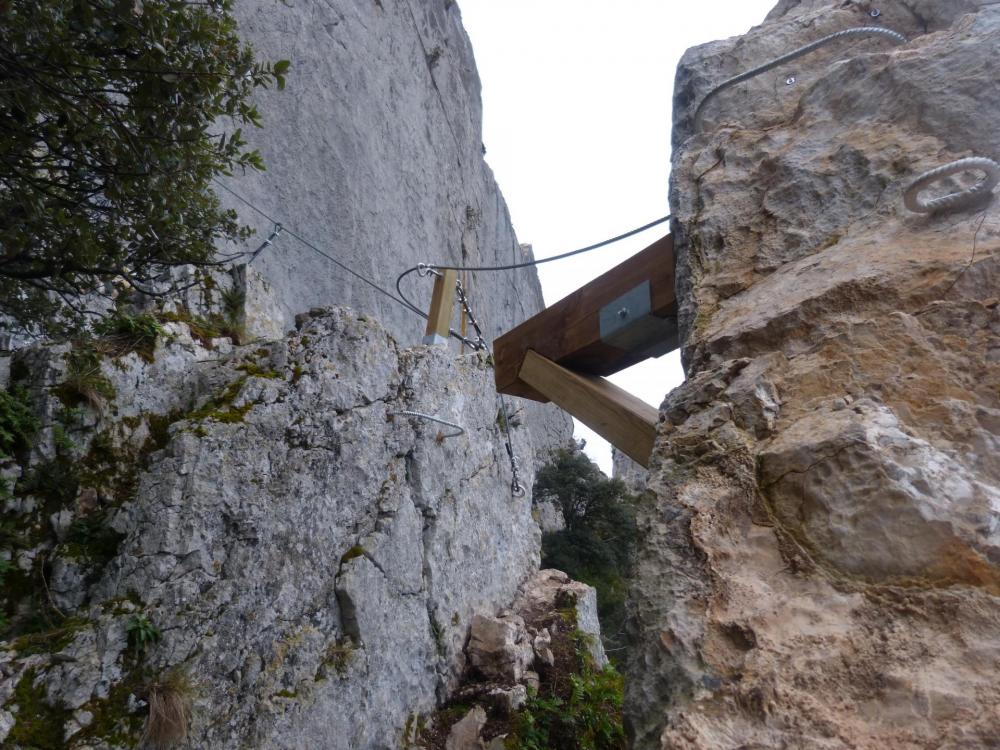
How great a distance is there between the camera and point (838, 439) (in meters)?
1.02

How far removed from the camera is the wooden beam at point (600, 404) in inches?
74.8

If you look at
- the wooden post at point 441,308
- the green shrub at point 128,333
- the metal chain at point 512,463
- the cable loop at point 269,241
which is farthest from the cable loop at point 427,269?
the cable loop at point 269,241

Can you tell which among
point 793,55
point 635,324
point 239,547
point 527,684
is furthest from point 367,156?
point 793,55

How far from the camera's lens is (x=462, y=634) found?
588 cm

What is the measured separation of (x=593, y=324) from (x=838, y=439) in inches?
48.0

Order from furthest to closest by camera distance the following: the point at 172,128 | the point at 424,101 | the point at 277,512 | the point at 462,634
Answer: the point at 424,101 < the point at 462,634 < the point at 277,512 < the point at 172,128

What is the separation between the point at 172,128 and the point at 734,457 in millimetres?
3791

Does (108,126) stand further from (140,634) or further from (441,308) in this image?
(441,308)

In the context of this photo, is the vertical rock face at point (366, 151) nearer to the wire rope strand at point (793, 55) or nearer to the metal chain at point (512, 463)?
the metal chain at point (512, 463)

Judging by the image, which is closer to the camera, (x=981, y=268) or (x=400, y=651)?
(x=981, y=268)

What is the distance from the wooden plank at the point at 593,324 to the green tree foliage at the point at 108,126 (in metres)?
2.31

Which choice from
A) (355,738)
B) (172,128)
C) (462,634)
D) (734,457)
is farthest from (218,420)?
(734,457)

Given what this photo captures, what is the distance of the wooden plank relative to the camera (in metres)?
1.99

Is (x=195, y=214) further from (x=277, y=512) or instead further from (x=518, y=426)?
(x=518, y=426)
